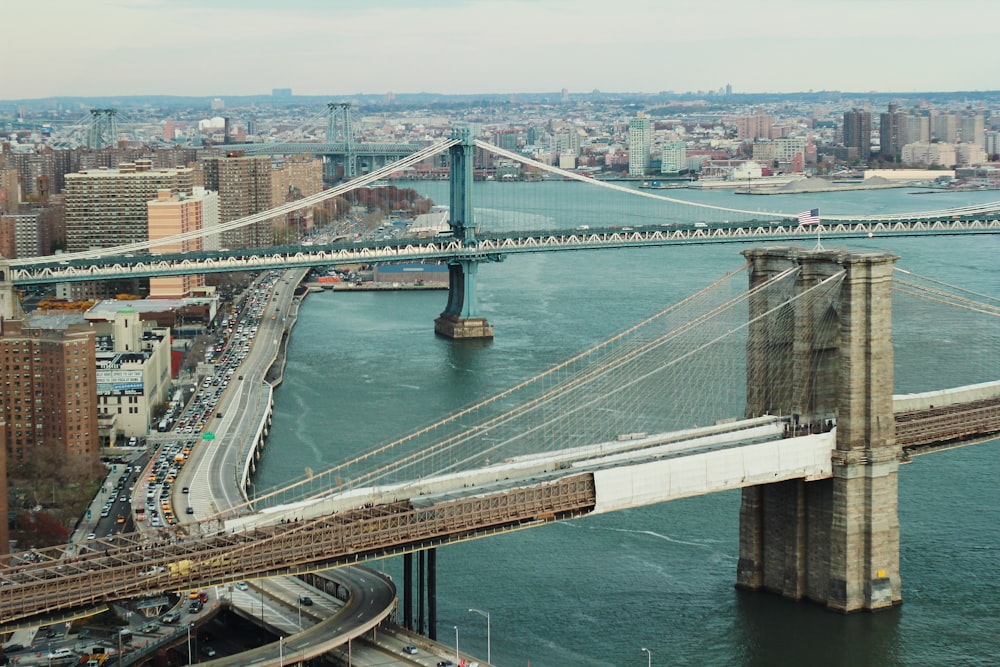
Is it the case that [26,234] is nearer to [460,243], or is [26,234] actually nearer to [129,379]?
[460,243]

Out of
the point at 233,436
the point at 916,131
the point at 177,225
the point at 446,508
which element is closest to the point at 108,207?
the point at 177,225

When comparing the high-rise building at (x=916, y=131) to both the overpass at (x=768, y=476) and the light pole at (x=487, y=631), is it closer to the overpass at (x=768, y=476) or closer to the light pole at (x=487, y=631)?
the overpass at (x=768, y=476)

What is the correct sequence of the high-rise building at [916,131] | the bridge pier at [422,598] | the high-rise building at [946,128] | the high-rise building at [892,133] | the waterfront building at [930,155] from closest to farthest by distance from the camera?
the bridge pier at [422,598], the waterfront building at [930,155], the high-rise building at [892,133], the high-rise building at [916,131], the high-rise building at [946,128]

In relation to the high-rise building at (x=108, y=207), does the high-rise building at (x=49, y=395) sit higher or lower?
lower

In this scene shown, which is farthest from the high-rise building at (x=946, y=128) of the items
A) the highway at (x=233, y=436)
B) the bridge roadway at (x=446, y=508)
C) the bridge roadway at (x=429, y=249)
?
the bridge roadway at (x=446, y=508)

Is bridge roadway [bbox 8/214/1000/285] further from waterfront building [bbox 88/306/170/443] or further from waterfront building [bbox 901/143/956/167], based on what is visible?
waterfront building [bbox 901/143/956/167]
